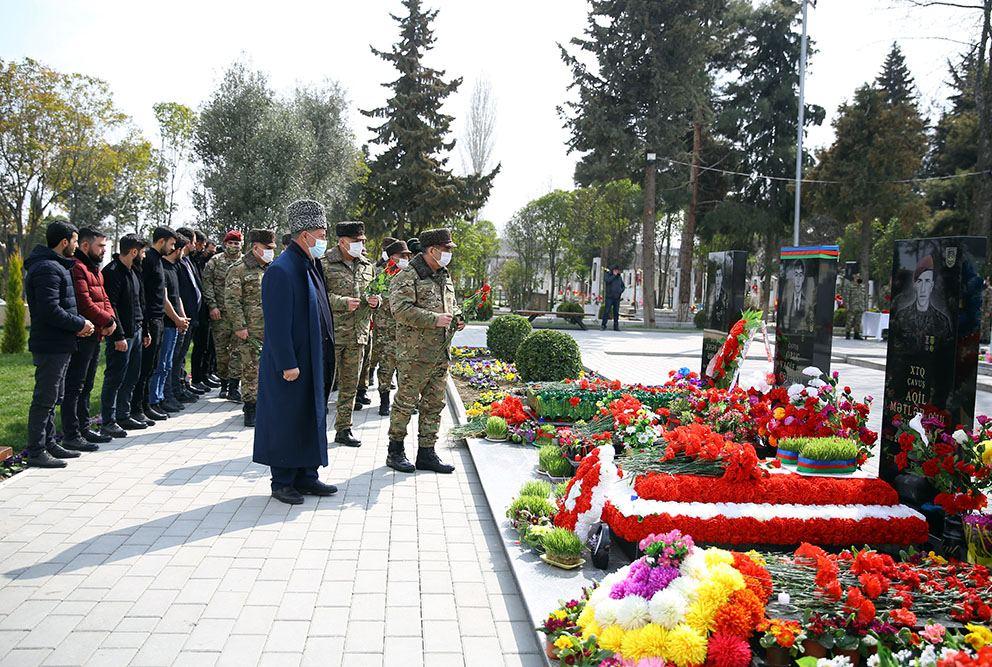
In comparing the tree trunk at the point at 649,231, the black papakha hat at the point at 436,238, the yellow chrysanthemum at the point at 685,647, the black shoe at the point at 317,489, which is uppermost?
the tree trunk at the point at 649,231

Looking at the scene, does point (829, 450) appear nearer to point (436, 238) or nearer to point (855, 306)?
point (436, 238)

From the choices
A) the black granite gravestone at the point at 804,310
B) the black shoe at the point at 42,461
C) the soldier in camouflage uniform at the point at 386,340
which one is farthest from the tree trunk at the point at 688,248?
the black shoe at the point at 42,461

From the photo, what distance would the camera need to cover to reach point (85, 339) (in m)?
6.84

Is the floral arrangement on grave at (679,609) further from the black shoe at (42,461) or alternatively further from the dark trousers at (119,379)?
the dark trousers at (119,379)

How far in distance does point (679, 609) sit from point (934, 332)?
3127 millimetres

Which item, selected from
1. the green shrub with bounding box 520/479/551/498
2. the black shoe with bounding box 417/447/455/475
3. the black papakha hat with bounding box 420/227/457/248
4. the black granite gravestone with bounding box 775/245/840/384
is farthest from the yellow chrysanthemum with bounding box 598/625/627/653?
the black granite gravestone with bounding box 775/245/840/384

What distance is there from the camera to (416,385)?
6.55 metres

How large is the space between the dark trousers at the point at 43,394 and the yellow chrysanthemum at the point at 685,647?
5732 mm

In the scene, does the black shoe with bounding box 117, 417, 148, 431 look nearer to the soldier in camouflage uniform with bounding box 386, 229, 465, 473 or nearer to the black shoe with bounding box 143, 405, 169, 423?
the black shoe with bounding box 143, 405, 169, 423

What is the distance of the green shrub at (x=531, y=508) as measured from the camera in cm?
508

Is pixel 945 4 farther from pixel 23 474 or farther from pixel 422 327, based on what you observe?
pixel 23 474

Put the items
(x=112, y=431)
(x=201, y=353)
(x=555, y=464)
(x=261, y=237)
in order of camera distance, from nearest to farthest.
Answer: (x=555, y=464) → (x=112, y=431) → (x=261, y=237) → (x=201, y=353)

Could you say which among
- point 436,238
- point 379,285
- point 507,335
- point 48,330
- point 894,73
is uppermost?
point 894,73

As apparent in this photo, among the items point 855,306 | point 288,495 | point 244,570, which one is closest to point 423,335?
point 288,495
